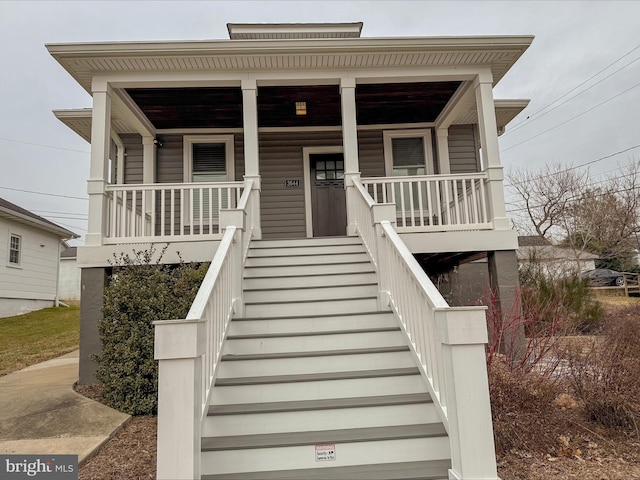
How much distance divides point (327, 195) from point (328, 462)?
6.40m

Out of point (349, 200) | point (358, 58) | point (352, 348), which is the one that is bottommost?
point (352, 348)

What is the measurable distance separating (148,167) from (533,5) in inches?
555

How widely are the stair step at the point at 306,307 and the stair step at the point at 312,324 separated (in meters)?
0.13

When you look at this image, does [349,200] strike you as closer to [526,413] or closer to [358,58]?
[358,58]

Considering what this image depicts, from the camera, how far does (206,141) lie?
8516 mm

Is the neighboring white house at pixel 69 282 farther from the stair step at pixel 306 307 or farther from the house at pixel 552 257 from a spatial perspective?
the stair step at pixel 306 307

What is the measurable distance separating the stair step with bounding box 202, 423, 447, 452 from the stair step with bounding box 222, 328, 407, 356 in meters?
0.91

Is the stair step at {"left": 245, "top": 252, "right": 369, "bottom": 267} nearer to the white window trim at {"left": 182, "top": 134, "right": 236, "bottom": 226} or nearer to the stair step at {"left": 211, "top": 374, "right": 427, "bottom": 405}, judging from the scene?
the stair step at {"left": 211, "top": 374, "right": 427, "bottom": 405}

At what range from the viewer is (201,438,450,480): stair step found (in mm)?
2672

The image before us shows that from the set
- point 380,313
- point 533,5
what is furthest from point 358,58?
point 533,5

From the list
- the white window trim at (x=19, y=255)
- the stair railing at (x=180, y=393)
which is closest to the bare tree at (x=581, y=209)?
the stair railing at (x=180, y=393)

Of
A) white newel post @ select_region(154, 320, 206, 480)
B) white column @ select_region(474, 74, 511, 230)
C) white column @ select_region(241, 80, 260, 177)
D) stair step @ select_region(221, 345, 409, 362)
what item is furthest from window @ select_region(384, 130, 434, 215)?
white newel post @ select_region(154, 320, 206, 480)

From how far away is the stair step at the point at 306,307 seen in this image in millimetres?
4312

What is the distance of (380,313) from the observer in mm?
4168
